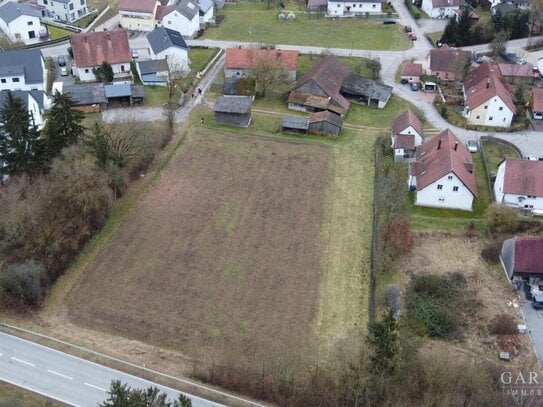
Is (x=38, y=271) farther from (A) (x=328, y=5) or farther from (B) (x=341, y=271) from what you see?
(A) (x=328, y=5)

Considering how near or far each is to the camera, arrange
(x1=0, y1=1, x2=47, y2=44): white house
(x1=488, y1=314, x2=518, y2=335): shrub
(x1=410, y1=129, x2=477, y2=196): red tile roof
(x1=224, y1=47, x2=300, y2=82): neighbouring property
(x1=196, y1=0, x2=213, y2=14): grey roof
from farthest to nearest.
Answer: (x1=196, y1=0, x2=213, y2=14): grey roof < (x1=0, y1=1, x2=47, y2=44): white house < (x1=224, y1=47, x2=300, y2=82): neighbouring property < (x1=410, y1=129, x2=477, y2=196): red tile roof < (x1=488, y1=314, x2=518, y2=335): shrub

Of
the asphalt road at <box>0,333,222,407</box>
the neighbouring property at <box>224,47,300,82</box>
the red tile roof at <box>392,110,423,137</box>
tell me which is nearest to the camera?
the asphalt road at <box>0,333,222,407</box>

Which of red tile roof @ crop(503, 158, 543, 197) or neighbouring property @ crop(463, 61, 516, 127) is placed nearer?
red tile roof @ crop(503, 158, 543, 197)

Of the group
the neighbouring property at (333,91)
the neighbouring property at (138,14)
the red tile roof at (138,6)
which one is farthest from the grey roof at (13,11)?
the neighbouring property at (333,91)

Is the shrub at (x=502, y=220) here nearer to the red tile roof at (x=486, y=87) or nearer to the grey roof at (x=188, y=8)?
the red tile roof at (x=486, y=87)

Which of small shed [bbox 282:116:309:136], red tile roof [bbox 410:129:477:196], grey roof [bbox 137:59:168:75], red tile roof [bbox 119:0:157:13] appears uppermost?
red tile roof [bbox 119:0:157:13]

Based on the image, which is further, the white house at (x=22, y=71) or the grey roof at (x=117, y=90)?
the white house at (x=22, y=71)

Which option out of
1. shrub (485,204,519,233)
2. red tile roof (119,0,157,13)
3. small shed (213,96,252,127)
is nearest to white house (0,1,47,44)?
red tile roof (119,0,157,13)

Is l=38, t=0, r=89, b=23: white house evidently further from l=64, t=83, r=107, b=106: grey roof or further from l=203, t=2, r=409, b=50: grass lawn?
l=64, t=83, r=107, b=106: grey roof
